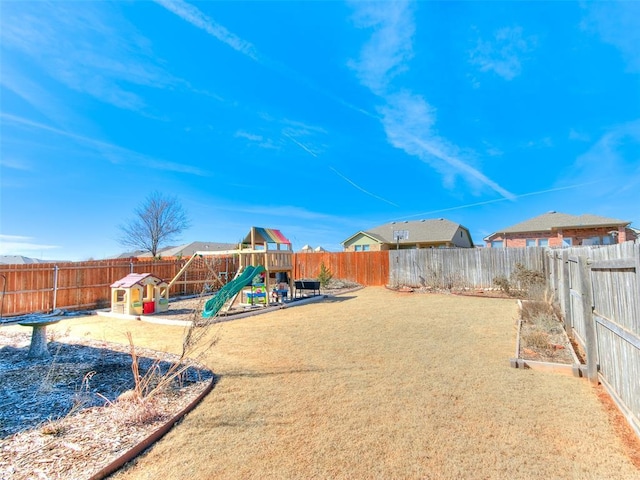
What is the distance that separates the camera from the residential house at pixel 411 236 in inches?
1112

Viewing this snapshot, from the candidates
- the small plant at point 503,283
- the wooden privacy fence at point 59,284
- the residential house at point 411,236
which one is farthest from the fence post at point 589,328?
the residential house at point 411,236

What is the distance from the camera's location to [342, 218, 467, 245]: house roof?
92.7 ft

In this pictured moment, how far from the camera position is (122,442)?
2.82m

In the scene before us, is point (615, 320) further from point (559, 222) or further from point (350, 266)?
point (559, 222)

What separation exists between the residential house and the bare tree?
16968mm

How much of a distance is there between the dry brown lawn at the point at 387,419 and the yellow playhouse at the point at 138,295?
173 inches

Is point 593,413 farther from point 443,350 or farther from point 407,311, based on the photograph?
point 407,311

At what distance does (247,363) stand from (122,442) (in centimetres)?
246

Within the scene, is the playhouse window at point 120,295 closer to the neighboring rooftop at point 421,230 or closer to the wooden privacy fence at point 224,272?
the wooden privacy fence at point 224,272

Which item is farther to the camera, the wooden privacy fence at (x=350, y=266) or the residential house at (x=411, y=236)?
the residential house at (x=411, y=236)

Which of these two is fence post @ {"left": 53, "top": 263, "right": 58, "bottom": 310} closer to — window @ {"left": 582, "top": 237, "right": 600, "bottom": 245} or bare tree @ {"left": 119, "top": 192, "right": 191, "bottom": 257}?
bare tree @ {"left": 119, "top": 192, "right": 191, "bottom": 257}

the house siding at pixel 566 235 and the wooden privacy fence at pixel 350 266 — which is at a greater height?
the house siding at pixel 566 235

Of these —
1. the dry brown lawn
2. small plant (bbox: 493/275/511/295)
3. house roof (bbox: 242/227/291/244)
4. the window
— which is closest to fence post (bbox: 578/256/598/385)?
the dry brown lawn

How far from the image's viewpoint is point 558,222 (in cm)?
2331
